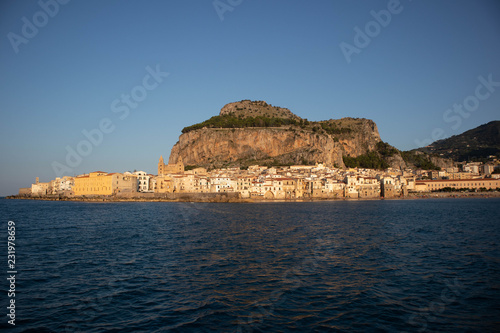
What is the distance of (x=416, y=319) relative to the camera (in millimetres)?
8547

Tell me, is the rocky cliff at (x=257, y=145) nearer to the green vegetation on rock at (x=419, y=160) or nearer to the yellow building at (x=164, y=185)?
the green vegetation on rock at (x=419, y=160)

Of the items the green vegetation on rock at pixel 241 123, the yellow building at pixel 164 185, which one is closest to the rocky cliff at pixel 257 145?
the green vegetation on rock at pixel 241 123

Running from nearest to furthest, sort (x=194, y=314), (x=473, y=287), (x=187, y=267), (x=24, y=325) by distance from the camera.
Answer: (x=24, y=325) → (x=194, y=314) → (x=473, y=287) → (x=187, y=267)

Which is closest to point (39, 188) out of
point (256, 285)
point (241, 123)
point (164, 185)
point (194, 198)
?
point (164, 185)

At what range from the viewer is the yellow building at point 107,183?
77438 millimetres

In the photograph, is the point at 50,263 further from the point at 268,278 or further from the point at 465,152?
the point at 465,152

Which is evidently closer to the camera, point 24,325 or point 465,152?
point 24,325

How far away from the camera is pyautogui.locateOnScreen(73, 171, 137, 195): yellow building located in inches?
3049

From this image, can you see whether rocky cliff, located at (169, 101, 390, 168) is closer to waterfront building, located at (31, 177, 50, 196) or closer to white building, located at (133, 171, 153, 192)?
white building, located at (133, 171, 153, 192)

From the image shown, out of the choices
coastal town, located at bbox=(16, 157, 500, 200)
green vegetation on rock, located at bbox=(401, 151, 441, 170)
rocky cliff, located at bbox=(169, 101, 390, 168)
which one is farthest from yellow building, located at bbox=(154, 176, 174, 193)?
green vegetation on rock, located at bbox=(401, 151, 441, 170)

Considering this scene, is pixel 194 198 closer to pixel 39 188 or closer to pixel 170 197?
pixel 170 197

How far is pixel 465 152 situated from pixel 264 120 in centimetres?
12395

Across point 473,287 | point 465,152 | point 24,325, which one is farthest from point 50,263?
point 465,152

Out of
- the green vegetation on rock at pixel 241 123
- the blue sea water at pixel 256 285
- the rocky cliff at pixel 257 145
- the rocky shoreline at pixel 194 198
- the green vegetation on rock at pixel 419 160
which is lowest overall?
the blue sea water at pixel 256 285
